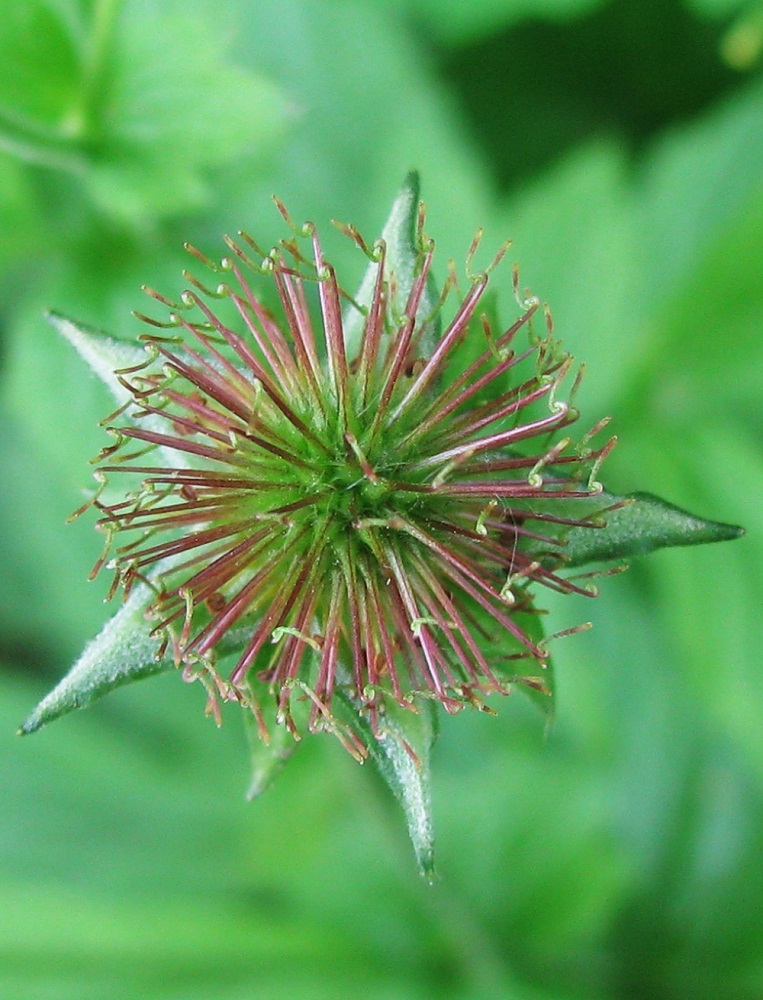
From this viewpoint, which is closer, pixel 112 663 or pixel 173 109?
pixel 112 663

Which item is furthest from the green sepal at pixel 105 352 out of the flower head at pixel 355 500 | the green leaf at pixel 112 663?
the green leaf at pixel 112 663

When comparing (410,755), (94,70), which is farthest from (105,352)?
(94,70)

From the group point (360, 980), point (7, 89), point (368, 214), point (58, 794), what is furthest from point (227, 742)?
point (7, 89)

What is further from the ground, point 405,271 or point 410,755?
point 405,271

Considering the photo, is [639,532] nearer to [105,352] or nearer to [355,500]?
[355,500]

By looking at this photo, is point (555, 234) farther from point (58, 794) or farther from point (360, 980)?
point (58, 794)

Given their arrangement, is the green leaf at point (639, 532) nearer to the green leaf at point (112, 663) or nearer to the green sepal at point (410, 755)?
the green sepal at point (410, 755)

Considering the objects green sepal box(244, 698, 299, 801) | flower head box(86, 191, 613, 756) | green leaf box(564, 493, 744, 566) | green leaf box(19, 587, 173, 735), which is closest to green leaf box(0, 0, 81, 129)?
flower head box(86, 191, 613, 756)

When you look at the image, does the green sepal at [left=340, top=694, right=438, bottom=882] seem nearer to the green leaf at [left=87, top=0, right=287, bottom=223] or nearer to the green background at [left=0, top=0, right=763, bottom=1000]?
the green background at [left=0, top=0, right=763, bottom=1000]
